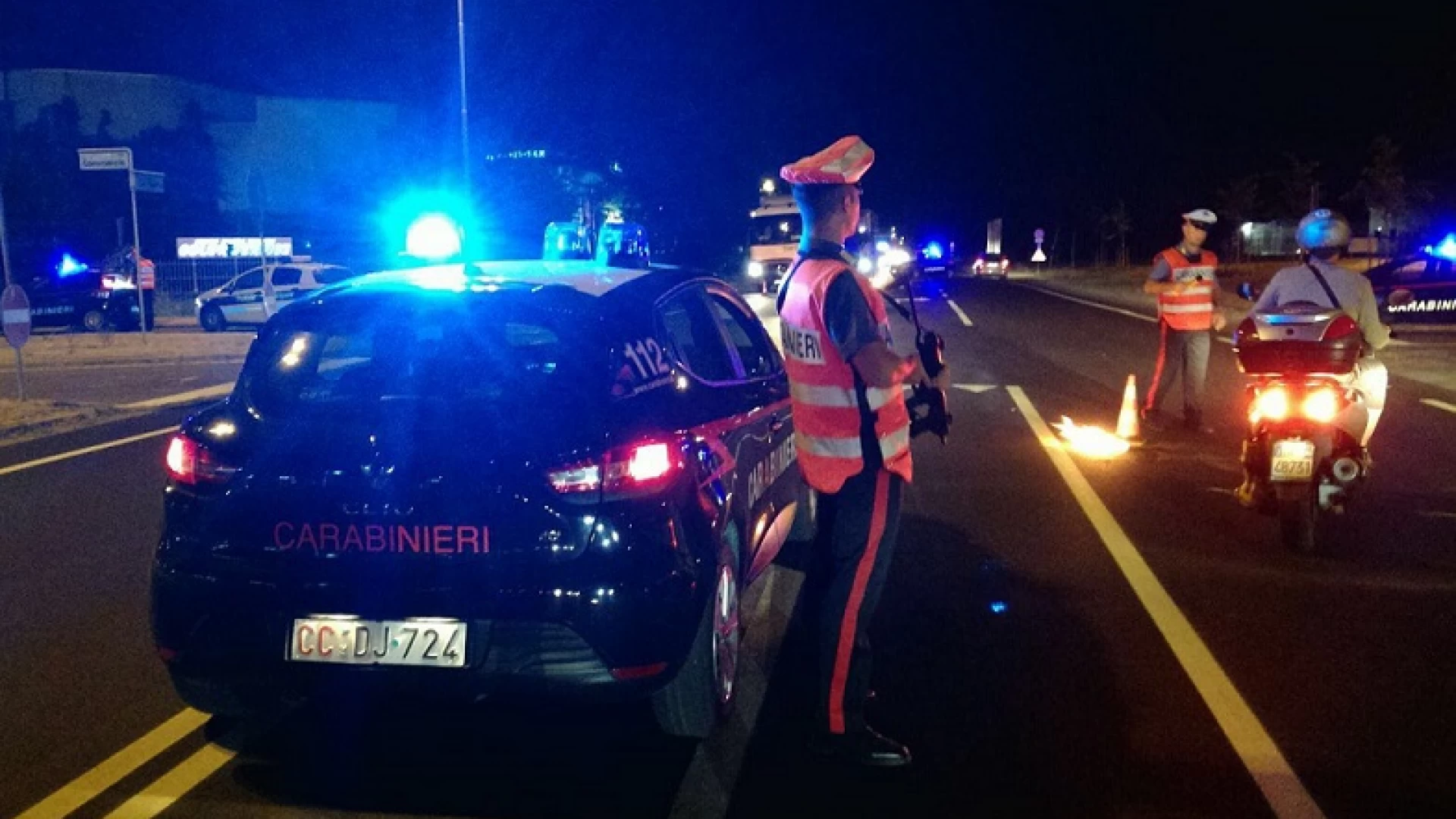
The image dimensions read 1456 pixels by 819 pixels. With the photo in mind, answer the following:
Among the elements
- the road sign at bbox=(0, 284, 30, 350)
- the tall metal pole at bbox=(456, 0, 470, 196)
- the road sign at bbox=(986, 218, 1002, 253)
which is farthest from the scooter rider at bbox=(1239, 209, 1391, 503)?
the road sign at bbox=(986, 218, 1002, 253)

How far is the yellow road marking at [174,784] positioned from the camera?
408 centimetres

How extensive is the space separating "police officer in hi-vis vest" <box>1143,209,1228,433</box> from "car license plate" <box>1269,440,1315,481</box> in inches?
166

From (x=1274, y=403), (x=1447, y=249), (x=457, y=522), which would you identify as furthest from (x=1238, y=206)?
(x=457, y=522)

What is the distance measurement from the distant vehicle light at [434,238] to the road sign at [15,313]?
177 inches

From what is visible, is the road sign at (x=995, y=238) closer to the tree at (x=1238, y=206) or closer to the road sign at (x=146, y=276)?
the tree at (x=1238, y=206)

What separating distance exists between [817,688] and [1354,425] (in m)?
4.34

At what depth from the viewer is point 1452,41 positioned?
43.3m

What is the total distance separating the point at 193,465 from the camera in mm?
4297

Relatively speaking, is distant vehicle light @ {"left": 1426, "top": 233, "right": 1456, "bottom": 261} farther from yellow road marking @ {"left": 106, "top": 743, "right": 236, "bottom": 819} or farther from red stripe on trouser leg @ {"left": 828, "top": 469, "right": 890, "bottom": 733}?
yellow road marking @ {"left": 106, "top": 743, "right": 236, "bottom": 819}

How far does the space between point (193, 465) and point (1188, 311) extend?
9.01 meters

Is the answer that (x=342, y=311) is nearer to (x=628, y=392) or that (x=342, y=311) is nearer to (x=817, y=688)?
(x=628, y=392)

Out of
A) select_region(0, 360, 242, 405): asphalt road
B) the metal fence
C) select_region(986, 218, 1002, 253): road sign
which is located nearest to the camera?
select_region(0, 360, 242, 405): asphalt road

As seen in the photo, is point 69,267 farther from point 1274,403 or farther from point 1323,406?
point 1323,406

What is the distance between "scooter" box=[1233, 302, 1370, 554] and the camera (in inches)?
276
